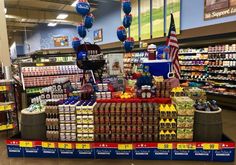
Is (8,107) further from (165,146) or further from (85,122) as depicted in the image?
(165,146)

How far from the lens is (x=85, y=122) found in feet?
11.9

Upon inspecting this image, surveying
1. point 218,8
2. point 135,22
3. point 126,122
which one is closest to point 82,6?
point 126,122

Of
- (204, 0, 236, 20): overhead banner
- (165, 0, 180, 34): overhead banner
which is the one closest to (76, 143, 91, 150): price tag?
(204, 0, 236, 20): overhead banner

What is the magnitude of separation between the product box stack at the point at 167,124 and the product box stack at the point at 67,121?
5.03 feet

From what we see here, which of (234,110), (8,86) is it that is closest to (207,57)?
(234,110)

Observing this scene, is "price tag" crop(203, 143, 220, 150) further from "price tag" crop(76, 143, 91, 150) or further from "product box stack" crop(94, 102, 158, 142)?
"price tag" crop(76, 143, 91, 150)

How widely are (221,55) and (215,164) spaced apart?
5.54 m

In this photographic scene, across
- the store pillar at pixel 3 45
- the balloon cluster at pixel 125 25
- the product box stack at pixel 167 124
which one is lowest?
the product box stack at pixel 167 124

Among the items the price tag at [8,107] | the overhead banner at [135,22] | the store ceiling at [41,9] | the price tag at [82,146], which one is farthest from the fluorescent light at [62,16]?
the price tag at [82,146]

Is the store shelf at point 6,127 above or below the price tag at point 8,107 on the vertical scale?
below

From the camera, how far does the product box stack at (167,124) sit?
3.46 meters

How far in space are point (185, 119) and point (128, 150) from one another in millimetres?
1114

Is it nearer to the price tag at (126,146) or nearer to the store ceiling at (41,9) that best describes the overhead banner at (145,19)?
the store ceiling at (41,9)

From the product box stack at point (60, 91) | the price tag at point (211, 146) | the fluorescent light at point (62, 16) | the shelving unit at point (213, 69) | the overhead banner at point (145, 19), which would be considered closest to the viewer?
the price tag at point (211, 146)
